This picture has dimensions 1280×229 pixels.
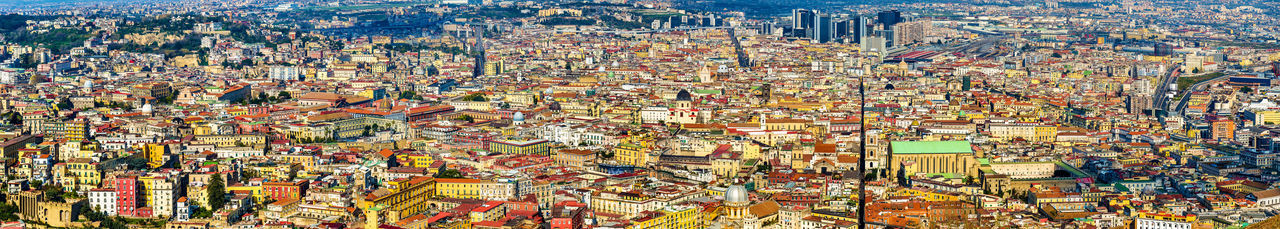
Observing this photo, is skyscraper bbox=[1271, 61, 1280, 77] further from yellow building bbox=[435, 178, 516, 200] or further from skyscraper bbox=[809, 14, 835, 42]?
yellow building bbox=[435, 178, 516, 200]

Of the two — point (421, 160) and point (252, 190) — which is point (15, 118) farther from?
→ point (252, 190)

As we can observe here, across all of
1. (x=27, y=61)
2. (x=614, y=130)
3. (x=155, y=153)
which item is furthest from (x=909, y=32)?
(x=155, y=153)

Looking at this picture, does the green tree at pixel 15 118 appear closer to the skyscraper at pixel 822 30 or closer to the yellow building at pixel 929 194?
the yellow building at pixel 929 194

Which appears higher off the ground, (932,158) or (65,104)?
(65,104)

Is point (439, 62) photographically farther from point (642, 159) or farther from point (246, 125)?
point (642, 159)

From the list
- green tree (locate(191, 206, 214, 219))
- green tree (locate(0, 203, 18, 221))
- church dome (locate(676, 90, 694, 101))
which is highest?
church dome (locate(676, 90, 694, 101))

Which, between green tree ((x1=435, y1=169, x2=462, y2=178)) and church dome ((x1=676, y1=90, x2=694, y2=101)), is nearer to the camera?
green tree ((x1=435, y1=169, x2=462, y2=178))

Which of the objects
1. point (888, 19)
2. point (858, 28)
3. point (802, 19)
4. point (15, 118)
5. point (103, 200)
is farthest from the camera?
point (802, 19)

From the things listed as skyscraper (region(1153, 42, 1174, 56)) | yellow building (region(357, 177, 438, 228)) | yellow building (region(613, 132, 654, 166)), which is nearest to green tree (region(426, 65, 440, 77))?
yellow building (region(613, 132, 654, 166))
